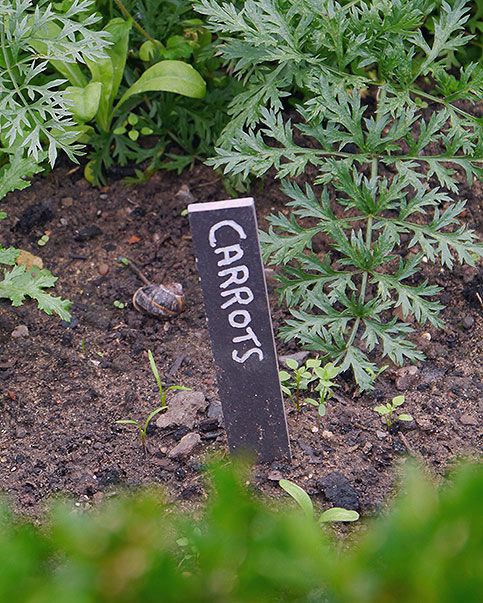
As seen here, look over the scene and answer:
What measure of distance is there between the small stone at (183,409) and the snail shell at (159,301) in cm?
44

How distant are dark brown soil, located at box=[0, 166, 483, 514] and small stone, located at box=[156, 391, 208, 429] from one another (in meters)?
0.04

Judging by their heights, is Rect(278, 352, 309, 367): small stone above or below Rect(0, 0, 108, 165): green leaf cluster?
below

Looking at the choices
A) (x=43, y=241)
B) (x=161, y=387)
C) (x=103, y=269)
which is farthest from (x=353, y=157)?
(x=43, y=241)

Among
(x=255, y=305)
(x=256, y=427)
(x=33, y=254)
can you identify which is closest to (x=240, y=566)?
(x=255, y=305)

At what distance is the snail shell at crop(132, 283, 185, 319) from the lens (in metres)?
3.32

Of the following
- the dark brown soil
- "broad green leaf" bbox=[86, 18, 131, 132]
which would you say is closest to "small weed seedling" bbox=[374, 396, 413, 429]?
the dark brown soil

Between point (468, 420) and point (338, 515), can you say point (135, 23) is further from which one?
point (338, 515)

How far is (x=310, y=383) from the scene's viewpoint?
3043 mm

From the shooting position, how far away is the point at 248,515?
3.51 ft

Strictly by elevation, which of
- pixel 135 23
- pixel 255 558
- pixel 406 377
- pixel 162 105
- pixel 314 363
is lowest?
pixel 406 377

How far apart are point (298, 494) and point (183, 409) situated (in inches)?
23.5

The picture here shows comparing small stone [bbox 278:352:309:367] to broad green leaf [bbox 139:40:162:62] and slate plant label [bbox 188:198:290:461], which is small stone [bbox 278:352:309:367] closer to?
slate plant label [bbox 188:198:290:461]

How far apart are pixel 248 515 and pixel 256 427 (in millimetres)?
1519

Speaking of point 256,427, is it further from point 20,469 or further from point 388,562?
point 388,562
